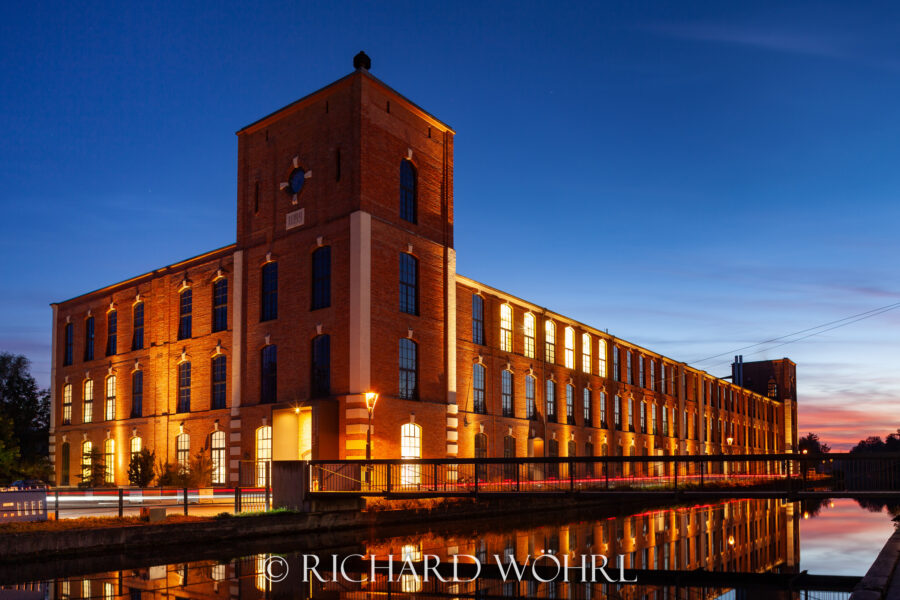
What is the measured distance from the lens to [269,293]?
36.7m

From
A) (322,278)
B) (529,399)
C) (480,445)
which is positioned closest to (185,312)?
(322,278)

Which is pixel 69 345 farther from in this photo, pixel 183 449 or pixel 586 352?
pixel 586 352

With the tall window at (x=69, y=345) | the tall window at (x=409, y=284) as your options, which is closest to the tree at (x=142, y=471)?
the tall window at (x=409, y=284)

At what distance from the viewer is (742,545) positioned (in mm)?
22734

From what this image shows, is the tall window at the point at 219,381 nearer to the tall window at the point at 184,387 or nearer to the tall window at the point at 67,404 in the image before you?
the tall window at the point at 184,387

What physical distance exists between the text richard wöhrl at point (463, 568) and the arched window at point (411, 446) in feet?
41.0

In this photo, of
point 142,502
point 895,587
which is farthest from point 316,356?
point 895,587

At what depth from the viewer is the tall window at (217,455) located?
37.5 metres

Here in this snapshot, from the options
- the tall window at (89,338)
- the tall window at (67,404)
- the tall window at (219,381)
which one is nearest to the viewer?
the tall window at (219,381)

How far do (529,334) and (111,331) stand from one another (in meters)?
23.6

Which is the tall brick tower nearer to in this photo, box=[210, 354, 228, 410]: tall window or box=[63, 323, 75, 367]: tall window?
box=[210, 354, 228, 410]: tall window

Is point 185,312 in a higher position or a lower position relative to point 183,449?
higher

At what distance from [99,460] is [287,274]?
1827cm

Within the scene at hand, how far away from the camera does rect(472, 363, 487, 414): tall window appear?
40.3m
